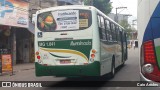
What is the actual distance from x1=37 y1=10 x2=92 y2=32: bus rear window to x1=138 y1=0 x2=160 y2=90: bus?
5.76 meters

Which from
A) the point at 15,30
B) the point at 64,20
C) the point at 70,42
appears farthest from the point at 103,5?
the point at 70,42

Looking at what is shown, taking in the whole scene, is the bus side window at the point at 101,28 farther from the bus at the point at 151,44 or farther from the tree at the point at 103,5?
the tree at the point at 103,5

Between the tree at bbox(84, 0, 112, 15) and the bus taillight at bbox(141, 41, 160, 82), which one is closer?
the bus taillight at bbox(141, 41, 160, 82)

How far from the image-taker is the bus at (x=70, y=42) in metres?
10.6

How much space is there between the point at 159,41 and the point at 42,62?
22.4 ft

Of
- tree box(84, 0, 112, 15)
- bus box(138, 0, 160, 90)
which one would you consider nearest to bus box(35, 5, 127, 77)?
bus box(138, 0, 160, 90)

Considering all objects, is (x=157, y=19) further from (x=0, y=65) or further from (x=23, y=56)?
(x=23, y=56)

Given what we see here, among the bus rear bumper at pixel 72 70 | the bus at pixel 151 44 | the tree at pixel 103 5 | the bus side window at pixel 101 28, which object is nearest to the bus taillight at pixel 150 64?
the bus at pixel 151 44

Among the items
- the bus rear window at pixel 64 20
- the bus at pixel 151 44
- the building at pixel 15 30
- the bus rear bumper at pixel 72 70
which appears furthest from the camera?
the building at pixel 15 30

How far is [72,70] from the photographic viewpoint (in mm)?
10672

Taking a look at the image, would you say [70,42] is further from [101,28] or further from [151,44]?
[151,44]

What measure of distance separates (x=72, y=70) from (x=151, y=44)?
5.96 m

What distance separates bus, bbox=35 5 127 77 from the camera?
10.6 metres

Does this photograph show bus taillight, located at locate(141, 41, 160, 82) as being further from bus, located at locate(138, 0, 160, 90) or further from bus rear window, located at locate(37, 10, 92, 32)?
bus rear window, located at locate(37, 10, 92, 32)
